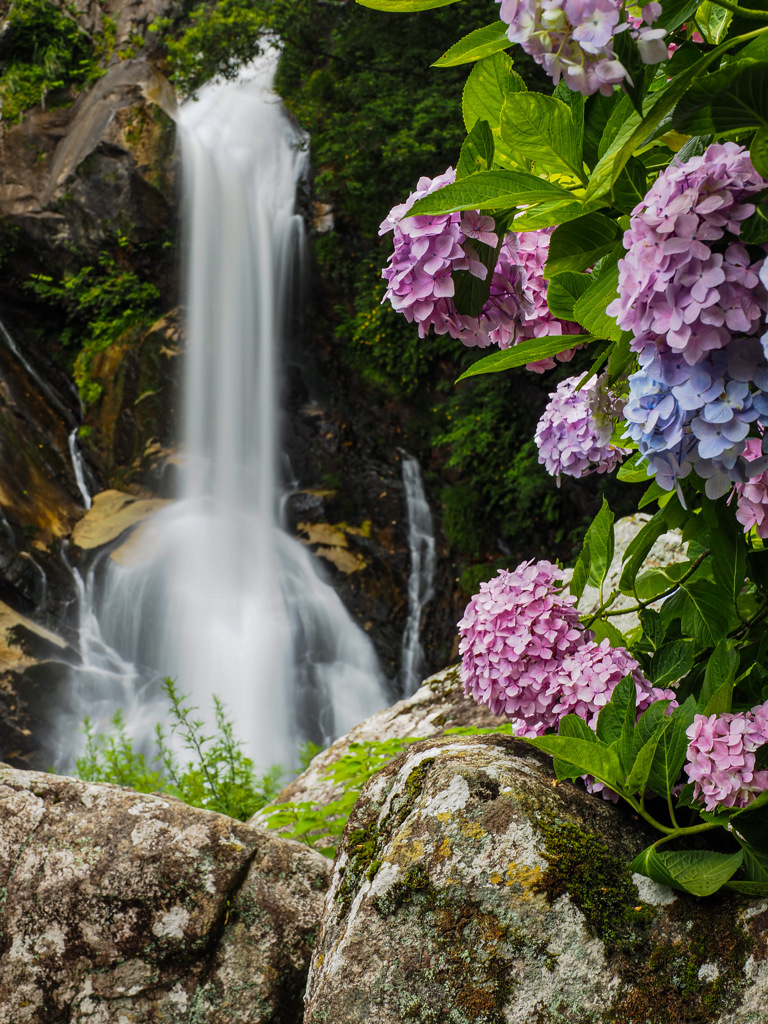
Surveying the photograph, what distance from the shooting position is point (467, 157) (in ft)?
3.01

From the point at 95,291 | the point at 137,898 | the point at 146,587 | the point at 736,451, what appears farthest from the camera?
the point at 95,291

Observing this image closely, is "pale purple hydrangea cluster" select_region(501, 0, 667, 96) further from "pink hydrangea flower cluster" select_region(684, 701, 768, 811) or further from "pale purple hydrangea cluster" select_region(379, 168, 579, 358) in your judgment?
"pink hydrangea flower cluster" select_region(684, 701, 768, 811)

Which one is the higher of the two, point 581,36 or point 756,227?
point 581,36

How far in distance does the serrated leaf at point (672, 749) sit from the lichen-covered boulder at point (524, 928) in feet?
0.71

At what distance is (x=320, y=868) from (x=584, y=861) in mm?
930

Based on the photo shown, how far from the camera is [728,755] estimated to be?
3.37 feet

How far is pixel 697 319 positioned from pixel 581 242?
0.29 metres

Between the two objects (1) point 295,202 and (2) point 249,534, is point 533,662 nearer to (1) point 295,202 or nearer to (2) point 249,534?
(2) point 249,534

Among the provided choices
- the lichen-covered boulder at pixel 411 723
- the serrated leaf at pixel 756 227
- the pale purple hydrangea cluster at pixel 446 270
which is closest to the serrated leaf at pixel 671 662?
the pale purple hydrangea cluster at pixel 446 270

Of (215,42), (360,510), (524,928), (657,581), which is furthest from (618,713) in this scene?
(215,42)

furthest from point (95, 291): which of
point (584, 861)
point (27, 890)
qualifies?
point (584, 861)

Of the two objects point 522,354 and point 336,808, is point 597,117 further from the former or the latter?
point 336,808

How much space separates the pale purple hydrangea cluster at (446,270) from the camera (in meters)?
0.91

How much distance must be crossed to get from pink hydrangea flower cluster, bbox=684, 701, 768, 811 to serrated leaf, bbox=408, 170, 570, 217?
2.39 ft
